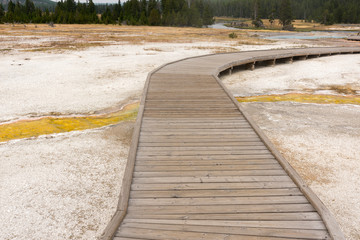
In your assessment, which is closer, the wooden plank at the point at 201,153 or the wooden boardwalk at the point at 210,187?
the wooden boardwalk at the point at 210,187

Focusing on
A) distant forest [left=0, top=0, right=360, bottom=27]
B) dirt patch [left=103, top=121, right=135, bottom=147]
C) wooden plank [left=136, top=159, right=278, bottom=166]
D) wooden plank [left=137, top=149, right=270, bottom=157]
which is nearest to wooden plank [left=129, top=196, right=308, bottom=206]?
wooden plank [left=136, top=159, right=278, bottom=166]

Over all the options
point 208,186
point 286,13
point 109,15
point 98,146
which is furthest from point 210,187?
point 286,13

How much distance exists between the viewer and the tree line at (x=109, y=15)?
7425 cm

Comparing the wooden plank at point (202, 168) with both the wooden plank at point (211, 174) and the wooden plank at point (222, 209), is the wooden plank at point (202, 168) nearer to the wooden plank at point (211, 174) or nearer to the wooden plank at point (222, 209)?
the wooden plank at point (211, 174)

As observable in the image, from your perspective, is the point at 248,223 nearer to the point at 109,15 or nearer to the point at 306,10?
the point at 109,15

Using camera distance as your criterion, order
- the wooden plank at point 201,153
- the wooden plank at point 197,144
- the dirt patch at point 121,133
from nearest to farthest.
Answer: the wooden plank at point 201,153 → the wooden plank at point 197,144 → the dirt patch at point 121,133

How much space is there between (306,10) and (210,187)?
15462cm

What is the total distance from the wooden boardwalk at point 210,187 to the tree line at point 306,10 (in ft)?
304

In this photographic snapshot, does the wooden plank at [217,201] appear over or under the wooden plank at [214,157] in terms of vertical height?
under

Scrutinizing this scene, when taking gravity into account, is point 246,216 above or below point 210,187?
below

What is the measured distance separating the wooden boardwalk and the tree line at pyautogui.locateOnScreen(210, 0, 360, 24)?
304 feet

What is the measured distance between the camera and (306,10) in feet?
445

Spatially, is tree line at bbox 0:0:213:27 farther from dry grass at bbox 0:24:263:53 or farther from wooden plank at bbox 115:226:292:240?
wooden plank at bbox 115:226:292:240

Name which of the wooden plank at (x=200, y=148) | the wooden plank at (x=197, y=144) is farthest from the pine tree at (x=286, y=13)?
the wooden plank at (x=200, y=148)
